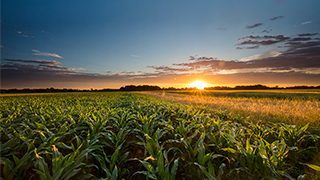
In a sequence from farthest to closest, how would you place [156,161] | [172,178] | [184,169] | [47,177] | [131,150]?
[131,150]
[184,169]
[156,161]
[172,178]
[47,177]

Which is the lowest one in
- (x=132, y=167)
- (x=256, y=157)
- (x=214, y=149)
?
(x=132, y=167)

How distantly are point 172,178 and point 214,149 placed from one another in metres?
1.55

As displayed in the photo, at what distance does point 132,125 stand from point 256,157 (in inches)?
142

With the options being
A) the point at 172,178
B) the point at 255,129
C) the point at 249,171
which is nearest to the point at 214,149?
the point at 249,171

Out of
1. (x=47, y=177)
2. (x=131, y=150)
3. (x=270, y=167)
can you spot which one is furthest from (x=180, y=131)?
(x=47, y=177)

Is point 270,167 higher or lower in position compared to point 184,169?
higher

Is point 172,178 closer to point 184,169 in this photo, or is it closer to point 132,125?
point 184,169

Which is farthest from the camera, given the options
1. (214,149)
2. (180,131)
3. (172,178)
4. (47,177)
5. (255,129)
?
(255,129)

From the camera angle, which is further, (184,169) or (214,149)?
(214,149)

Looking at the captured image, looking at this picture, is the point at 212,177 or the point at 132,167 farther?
the point at 132,167

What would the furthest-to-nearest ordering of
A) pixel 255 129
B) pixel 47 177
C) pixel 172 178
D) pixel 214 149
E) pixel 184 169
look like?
pixel 255 129 < pixel 214 149 < pixel 184 169 < pixel 172 178 < pixel 47 177

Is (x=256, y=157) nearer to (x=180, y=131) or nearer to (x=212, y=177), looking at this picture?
(x=212, y=177)

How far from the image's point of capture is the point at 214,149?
3.12m

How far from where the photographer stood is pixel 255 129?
183 inches
